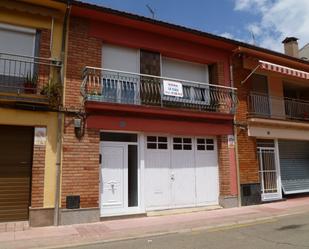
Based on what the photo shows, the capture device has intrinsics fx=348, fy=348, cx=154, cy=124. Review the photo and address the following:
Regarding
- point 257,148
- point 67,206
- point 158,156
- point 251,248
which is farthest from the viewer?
A: point 257,148

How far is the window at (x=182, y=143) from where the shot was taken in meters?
13.5

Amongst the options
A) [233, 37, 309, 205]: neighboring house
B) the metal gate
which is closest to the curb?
[233, 37, 309, 205]: neighboring house

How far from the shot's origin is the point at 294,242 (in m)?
7.81

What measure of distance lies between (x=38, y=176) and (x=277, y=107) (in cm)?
1195

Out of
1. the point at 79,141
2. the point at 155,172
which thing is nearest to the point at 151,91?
the point at 155,172

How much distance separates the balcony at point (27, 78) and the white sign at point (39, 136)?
0.81 m

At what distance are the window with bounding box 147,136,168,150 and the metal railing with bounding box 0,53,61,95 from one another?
4.22 meters

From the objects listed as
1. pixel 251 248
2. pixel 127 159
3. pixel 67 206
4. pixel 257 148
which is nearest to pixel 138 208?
pixel 127 159

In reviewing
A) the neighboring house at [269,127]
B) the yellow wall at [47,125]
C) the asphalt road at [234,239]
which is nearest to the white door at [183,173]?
the neighboring house at [269,127]

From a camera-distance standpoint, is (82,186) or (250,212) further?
(250,212)

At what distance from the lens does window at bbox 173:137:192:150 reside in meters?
13.5

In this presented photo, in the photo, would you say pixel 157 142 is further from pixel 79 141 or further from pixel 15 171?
pixel 15 171

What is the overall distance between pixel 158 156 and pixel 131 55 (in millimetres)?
3955

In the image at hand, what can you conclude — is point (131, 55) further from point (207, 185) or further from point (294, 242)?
point (294, 242)
